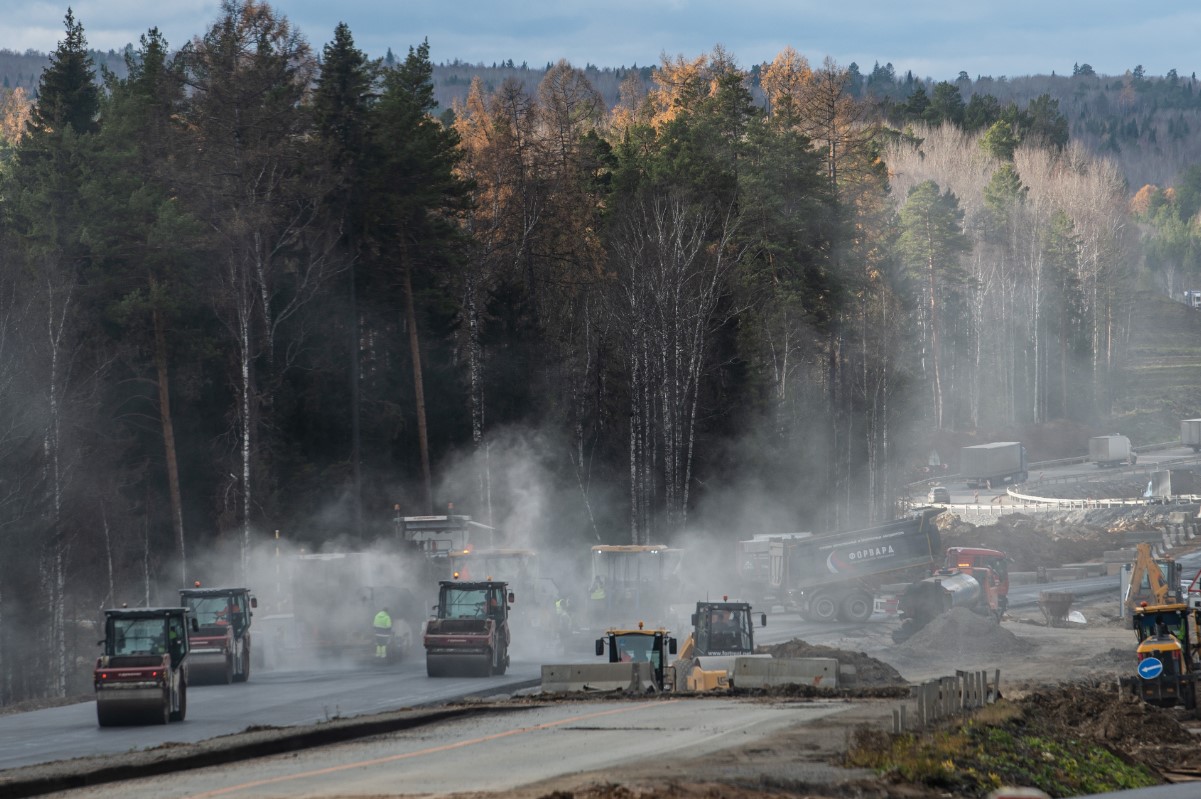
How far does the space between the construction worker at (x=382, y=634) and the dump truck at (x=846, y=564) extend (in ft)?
56.0

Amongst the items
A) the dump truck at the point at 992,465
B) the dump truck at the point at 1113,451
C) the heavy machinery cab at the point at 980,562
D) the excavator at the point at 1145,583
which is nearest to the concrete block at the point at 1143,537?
the dump truck at the point at 992,465

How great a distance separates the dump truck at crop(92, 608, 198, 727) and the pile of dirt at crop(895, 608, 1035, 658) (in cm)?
2266

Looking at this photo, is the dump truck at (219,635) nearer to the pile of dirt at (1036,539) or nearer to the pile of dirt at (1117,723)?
the pile of dirt at (1117,723)

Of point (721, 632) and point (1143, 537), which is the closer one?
point (721, 632)

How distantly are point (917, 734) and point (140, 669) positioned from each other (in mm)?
14339

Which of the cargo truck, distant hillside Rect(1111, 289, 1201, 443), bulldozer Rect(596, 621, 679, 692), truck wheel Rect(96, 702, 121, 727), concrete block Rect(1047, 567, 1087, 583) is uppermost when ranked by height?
distant hillside Rect(1111, 289, 1201, 443)

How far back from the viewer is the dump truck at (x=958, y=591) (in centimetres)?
4700

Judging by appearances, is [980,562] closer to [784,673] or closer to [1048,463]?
[784,673]

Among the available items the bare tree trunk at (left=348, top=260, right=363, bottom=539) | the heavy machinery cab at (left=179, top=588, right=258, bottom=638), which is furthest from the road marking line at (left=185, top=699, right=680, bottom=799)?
the bare tree trunk at (left=348, top=260, right=363, bottom=539)

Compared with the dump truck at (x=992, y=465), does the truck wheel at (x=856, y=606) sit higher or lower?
lower

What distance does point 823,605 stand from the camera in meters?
52.4

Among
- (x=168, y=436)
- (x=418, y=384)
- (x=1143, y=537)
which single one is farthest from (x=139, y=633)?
(x=1143, y=537)

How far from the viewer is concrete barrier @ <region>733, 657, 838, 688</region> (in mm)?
28875

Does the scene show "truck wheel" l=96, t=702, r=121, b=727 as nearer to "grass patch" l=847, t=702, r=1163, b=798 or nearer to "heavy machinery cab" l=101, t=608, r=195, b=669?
"heavy machinery cab" l=101, t=608, r=195, b=669
